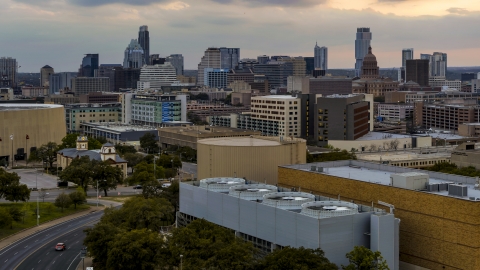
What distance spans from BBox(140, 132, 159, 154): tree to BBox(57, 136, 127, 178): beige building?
23.1 m

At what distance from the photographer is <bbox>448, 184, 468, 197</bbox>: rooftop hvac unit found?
5172cm

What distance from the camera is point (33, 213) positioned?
265 ft

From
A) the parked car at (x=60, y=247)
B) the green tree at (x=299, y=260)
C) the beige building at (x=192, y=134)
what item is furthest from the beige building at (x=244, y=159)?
the beige building at (x=192, y=134)

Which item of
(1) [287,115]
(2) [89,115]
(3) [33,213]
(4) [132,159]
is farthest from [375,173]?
(2) [89,115]

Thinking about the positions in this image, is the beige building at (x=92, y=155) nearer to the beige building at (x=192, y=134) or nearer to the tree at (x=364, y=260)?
the beige building at (x=192, y=134)

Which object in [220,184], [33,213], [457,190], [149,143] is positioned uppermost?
[457,190]

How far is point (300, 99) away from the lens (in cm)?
15250

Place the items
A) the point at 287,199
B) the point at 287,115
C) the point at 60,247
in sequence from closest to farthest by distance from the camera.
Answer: the point at 287,199 → the point at 60,247 → the point at 287,115

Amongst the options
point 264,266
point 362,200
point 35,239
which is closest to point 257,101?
point 35,239

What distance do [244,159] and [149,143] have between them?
65052 millimetres

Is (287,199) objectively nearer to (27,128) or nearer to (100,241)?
(100,241)

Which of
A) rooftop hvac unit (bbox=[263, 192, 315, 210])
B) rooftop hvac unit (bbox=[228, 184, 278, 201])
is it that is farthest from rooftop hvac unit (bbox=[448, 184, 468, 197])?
rooftop hvac unit (bbox=[228, 184, 278, 201])

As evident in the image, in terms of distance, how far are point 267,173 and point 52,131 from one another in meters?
70.5

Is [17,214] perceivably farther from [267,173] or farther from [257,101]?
[257,101]
